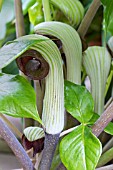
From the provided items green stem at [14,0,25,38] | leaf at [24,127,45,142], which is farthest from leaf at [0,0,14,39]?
leaf at [24,127,45,142]

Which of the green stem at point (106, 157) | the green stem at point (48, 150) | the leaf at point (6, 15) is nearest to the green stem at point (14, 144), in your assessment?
the green stem at point (48, 150)

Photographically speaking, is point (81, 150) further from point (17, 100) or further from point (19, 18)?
point (19, 18)

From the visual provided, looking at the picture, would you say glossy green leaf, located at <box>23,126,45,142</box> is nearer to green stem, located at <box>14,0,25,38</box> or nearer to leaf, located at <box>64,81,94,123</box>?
leaf, located at <box>64,81,94,123</box>

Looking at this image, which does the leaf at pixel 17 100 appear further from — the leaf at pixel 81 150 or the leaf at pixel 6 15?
the leaf at pixel 6 15

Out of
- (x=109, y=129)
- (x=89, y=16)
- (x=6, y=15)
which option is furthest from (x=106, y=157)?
(x=6, y=15)

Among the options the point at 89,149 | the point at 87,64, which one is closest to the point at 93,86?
the point at 87,64

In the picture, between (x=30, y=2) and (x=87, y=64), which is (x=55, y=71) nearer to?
(x=87, y=64)

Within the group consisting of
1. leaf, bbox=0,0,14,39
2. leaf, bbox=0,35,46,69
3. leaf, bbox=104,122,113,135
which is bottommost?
leaf, bbox=104,122,113,135
